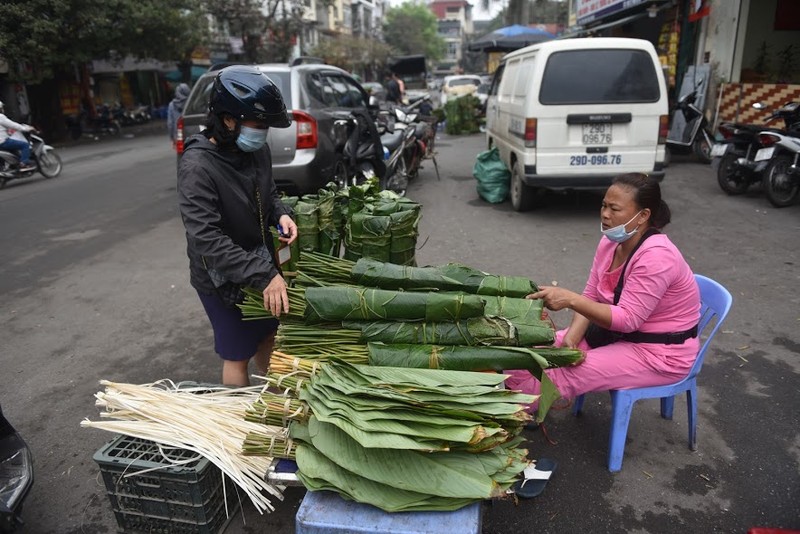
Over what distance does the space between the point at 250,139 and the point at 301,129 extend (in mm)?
4301

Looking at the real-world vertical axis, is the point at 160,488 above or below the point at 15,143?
below

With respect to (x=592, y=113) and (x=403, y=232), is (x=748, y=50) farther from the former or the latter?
(x=403, y=232)

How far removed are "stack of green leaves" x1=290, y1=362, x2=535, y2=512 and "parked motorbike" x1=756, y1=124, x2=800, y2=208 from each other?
21.6ft

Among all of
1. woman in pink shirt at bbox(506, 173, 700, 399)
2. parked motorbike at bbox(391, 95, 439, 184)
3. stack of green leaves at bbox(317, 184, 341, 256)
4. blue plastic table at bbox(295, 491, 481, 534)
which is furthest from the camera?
parked motorbike at bbox(391, 95, 439, 184)

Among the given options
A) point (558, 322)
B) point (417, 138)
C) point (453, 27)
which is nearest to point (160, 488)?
point (558, 322)

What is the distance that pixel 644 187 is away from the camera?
2445 mm

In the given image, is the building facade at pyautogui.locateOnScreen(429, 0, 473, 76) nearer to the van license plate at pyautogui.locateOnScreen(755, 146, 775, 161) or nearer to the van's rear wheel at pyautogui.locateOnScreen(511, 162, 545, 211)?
the van's rear wheel at pyautogui.locateOnScreen(511, 162, 545, 211)

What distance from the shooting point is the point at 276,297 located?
87.0 inches

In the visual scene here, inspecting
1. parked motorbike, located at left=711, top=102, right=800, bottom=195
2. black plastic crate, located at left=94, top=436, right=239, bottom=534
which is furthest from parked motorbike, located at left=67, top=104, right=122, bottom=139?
black plastic crate, located at left=94, top=436, right=239, bottom=534

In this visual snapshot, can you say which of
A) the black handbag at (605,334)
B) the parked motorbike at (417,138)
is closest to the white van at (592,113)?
the parked motorbike at (417,138)

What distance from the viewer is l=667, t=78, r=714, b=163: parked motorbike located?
1002 centimetres

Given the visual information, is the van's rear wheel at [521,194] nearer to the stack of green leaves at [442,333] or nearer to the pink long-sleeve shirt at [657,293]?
the pink long-sleeve shirt at [657,293]

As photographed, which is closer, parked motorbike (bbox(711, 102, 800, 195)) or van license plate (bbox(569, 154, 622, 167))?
van license plate (bbox(569, 154, 622, 167))

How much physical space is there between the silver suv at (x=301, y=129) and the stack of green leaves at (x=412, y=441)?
4972 mm
